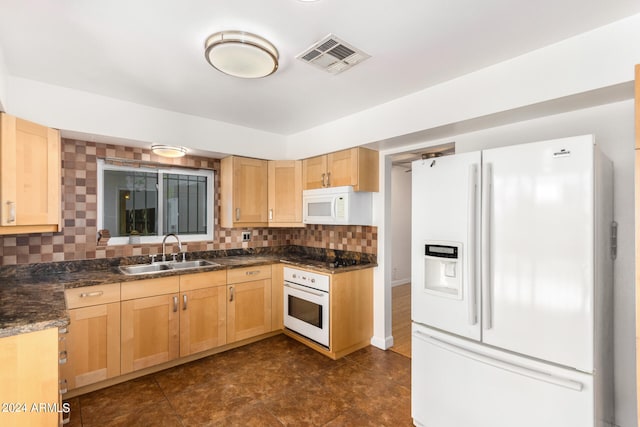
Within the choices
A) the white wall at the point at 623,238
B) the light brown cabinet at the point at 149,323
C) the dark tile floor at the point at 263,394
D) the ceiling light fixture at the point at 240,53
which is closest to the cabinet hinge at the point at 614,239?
the white wall at the point at 623,238

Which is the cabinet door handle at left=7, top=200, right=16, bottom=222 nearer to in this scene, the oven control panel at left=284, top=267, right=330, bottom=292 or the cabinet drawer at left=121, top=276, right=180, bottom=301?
the cabinet drawer at left=121, top=276, right=180, bottom=301

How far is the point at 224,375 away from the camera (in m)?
2.73

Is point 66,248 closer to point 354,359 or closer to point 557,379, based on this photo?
point 354,359

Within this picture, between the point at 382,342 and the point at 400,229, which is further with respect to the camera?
the point at 400,229

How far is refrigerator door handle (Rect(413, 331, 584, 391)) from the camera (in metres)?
1.45

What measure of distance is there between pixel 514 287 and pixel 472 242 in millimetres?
306

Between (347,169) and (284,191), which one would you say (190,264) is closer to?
(284,191)

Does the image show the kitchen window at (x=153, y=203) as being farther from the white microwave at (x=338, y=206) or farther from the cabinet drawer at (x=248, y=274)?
the white microwave at (x=338, y=206)

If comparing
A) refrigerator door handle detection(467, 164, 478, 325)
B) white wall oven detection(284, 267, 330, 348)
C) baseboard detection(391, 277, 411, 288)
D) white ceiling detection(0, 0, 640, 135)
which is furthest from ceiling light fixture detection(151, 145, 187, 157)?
baseboard detection(391, 277, 411, 288)

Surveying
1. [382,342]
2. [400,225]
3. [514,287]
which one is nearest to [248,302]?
[382,342]

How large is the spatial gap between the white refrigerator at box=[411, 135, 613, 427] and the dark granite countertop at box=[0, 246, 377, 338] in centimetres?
130

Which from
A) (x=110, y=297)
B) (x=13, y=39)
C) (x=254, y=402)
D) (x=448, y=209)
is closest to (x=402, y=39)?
(x=448, y=209)

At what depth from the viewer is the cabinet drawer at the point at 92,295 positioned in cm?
236

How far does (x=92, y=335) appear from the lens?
2439 millimetres
